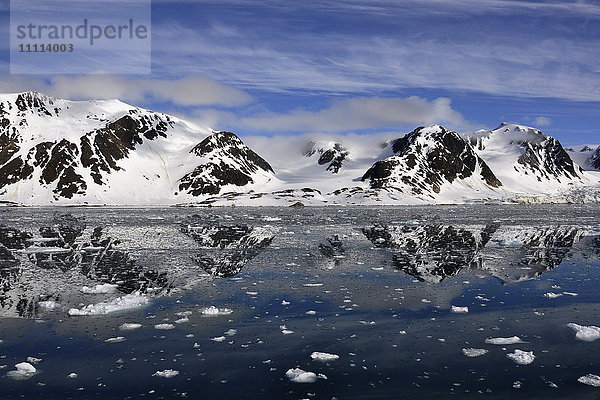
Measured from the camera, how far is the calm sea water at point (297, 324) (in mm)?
11336

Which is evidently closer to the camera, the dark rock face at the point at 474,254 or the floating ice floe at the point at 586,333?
the floating ice floe at the point at 586,333

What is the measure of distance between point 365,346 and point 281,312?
4.65m

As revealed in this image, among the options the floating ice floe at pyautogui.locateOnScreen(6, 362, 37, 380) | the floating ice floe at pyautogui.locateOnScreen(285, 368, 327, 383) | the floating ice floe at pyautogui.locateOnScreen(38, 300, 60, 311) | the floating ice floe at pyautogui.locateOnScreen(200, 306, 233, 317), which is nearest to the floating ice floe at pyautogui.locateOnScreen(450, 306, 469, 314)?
the floating ice floe at pyautogui.locateOnScreen(285, 368, 327, 383)

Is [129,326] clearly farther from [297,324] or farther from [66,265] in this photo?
[66,265]

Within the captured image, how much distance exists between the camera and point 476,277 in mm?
24406

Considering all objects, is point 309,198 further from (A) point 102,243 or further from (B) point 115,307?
(B) point 115,307

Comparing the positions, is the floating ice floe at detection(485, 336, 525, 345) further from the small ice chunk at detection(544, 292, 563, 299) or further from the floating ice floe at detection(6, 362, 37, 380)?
the floating ice floe at detection(6, 362, 37, 380)

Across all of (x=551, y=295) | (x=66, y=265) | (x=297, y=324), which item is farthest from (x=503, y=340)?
(x=66, y=265)

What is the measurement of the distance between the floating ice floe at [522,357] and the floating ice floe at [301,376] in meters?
5.42

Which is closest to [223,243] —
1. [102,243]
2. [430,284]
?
[102,243]

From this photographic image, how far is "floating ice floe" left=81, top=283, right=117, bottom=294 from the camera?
2075cm

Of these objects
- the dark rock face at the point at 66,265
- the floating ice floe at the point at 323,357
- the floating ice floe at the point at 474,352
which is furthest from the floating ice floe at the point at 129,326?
the floating ice floe at the point at 474,352

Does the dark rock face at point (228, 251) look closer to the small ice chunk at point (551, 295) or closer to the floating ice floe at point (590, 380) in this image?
the small ice chunk at point (551, 295)

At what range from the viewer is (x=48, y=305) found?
18.4 meters
